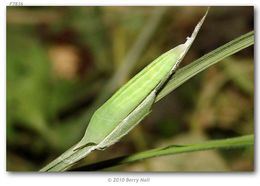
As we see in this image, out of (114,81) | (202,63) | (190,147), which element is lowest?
(190,147)

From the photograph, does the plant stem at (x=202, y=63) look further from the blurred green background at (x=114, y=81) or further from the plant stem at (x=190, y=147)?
the blurred green background at (x=114, y=81)

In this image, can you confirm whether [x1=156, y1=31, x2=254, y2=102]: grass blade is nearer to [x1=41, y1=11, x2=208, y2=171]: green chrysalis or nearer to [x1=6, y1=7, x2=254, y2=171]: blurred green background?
[x1=41, y1=11, x2=208, y2=171]: green chrysalis

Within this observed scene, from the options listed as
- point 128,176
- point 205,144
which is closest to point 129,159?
point 205,144

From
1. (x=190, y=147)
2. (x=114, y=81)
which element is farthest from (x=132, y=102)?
(x=114, y=81)

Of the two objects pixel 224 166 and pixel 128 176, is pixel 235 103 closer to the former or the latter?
pixel 224 166

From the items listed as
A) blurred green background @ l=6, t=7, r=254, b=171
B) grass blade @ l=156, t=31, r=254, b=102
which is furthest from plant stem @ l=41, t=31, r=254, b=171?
blurred green background @ l=6, t=7, r=254, b=171

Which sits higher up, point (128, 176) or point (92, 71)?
point (92, 71)

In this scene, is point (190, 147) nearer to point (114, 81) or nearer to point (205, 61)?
point (205, 61)

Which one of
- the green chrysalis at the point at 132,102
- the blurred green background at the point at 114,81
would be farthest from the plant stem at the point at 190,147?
the blurred green background at the point at 114,81
